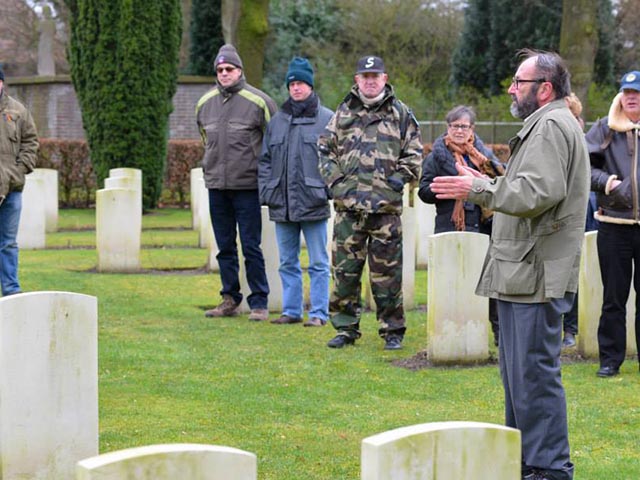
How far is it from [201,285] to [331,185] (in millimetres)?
4414

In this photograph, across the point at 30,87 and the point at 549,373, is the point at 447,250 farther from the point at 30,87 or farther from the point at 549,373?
the point at 30,87

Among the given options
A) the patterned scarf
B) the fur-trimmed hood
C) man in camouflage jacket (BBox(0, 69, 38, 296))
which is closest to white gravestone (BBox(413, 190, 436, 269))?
the patterned scarf

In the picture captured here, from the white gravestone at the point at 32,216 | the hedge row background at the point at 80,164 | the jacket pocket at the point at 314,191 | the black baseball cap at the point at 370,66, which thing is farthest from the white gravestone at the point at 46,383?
the hedge row background at the point at 80,164

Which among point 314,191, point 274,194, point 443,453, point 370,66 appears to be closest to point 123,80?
point 274,194

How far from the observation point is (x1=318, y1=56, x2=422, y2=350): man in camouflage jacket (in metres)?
9.03

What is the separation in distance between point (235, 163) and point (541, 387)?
5.49 metres

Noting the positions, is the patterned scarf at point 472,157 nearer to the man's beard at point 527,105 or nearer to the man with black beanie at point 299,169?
the man with black beanie at point 299,169

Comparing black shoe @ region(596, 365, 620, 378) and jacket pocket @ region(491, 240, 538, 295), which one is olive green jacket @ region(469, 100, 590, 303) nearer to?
jacket pocket @ region(491, 240, 538, 295)

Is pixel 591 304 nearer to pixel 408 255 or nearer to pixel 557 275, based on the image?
pixel 408 255

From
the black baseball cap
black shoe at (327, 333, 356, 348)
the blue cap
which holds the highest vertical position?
the black baseball cap

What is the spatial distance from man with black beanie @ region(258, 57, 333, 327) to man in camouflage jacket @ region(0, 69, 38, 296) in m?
2.22

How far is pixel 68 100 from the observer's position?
29594 mm

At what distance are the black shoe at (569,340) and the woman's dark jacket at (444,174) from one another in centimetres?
122

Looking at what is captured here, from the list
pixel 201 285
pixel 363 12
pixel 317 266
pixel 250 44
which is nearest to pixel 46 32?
pixel 363 12
